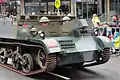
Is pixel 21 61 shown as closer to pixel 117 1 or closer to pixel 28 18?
pixel 28 18

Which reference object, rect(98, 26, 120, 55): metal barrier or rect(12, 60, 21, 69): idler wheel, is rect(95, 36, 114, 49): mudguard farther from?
rect(98, 26, 120, 55): metal barrier

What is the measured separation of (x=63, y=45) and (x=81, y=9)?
64.3 feet

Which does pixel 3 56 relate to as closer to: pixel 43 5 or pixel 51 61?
pixel 51 61

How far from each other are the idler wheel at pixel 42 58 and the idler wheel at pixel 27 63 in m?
0.35

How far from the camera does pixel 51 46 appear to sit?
26.1 ft

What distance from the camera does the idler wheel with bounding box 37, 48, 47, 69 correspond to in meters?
8.27

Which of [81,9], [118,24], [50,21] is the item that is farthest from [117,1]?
[50,21]

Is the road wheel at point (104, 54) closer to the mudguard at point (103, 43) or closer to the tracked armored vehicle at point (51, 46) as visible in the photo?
the tracked armored vehicle at point (51, 46)

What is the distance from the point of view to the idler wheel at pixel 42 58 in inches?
326

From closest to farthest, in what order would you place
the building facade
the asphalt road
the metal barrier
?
the asphalt road → the metal barrier → the building facade

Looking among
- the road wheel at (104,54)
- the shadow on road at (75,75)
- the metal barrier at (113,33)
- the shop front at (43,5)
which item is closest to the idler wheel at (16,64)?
the shadow on road at (75,75)

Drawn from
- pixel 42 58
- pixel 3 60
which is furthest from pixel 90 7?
pixel 42 58

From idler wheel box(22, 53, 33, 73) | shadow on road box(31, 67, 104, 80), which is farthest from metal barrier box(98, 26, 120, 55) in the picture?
idler wheel box(22, 53, 33, 73)

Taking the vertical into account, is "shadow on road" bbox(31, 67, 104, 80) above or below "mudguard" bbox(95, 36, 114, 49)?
below
